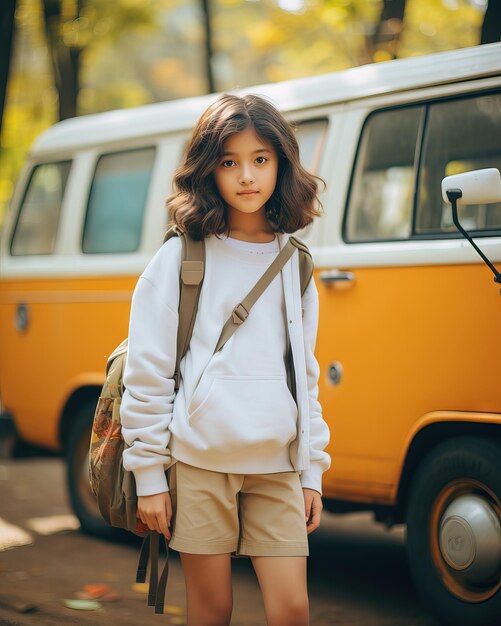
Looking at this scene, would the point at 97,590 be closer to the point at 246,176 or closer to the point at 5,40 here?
the point at 246,176

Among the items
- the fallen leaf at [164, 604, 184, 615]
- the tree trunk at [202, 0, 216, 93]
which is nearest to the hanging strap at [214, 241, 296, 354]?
the fallen leaf at [164, 604, 184, 615]

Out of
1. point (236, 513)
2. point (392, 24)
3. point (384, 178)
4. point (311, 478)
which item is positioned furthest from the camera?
point (392, 24)

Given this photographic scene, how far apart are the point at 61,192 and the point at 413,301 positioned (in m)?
3.19

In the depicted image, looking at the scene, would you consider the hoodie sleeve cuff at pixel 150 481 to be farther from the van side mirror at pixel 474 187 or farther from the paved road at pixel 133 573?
the paved road at pixel 133 573

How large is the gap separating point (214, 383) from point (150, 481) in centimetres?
33

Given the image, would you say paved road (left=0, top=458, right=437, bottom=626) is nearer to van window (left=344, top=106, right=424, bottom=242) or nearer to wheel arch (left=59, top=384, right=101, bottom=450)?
wheel arch (left=59, top=384, right=101, bottom=450)

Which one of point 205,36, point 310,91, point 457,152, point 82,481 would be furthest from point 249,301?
point 205,36

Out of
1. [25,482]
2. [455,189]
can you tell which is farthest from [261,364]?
[25,482]

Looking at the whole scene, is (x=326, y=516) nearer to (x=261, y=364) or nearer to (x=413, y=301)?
(x=413, y=301)

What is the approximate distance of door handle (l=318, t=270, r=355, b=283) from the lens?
4820 millimetres

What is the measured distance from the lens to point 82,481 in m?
6.50

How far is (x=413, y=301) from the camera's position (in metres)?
4.54

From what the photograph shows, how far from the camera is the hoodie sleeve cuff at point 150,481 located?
2.89 m

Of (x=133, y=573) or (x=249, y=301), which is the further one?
(x=133, y=573)
